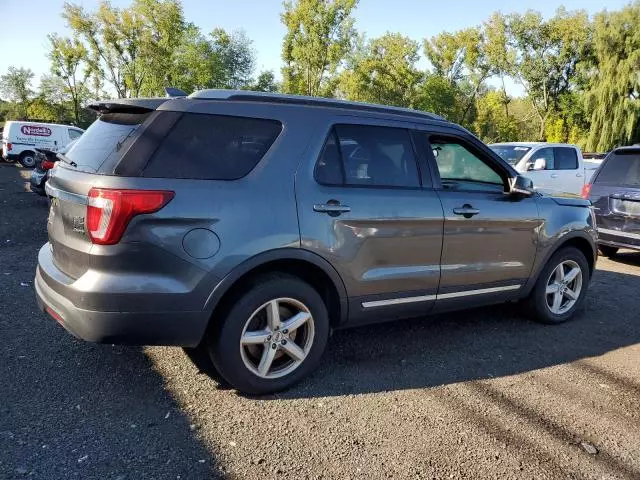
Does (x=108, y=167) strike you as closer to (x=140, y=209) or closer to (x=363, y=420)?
(x=140, y=209)

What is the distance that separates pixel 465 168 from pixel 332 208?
5.42 ft

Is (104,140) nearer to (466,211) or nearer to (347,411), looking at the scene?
(347,411)

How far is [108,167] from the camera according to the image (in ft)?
9.53

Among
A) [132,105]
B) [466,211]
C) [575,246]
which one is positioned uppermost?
[132,105]

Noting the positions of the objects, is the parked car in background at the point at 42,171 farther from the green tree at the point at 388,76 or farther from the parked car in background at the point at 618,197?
the green tree at the point at 388,76

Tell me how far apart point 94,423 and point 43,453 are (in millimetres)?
322

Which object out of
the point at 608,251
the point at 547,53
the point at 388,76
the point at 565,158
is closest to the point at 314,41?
the point at 388,76

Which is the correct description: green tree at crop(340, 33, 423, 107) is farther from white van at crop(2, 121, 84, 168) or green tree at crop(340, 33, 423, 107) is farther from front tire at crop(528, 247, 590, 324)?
front tire at crop(528, 247, 590, 324)

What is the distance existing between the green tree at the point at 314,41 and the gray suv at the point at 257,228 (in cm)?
3391

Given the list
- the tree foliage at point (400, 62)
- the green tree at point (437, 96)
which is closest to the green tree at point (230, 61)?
the tree foliage at point (400, 62)

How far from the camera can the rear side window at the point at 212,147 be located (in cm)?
292

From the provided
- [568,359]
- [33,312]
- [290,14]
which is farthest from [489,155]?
[290,14]

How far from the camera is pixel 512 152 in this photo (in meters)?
12.0

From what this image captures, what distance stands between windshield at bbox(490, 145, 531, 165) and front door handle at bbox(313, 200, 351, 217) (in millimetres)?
9352
